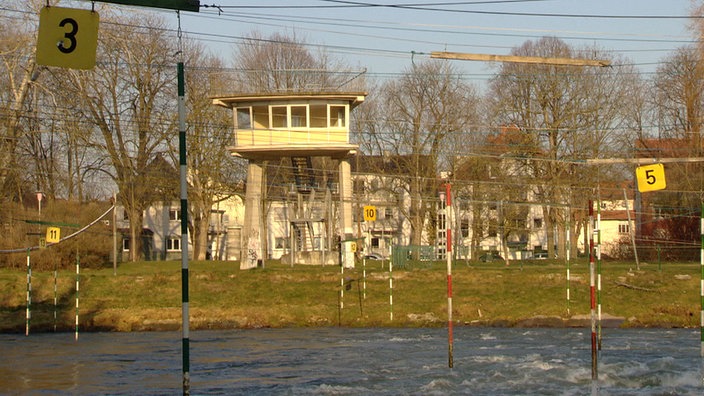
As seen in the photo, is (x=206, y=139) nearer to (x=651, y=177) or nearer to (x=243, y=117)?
(x=243, y=117)

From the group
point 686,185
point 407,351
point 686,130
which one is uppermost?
point 686,130

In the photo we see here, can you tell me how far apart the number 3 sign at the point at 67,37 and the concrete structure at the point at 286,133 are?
32782 millimetres

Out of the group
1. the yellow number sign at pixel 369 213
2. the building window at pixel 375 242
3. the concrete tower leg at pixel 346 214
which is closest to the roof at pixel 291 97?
the concrete tower leg at pixel 346 214

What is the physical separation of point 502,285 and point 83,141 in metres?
28.4

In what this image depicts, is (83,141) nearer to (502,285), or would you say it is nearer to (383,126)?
(383,126)

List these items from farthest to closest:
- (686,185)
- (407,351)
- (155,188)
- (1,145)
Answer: (155,188) → (686,185) → (1,145) → (407,351)

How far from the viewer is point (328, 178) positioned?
72.7 meters

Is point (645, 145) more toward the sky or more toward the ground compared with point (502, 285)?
more toward the sky

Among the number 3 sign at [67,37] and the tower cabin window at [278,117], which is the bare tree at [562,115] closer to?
the tower cabin window at [278,117]

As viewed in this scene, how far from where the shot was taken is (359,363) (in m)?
24.3

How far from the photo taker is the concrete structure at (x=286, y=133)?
4612 cm

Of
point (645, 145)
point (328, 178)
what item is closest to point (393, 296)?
point (645, 145)

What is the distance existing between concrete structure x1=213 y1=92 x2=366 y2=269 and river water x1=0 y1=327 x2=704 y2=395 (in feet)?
42.6

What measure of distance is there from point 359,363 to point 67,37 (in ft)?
44.8
